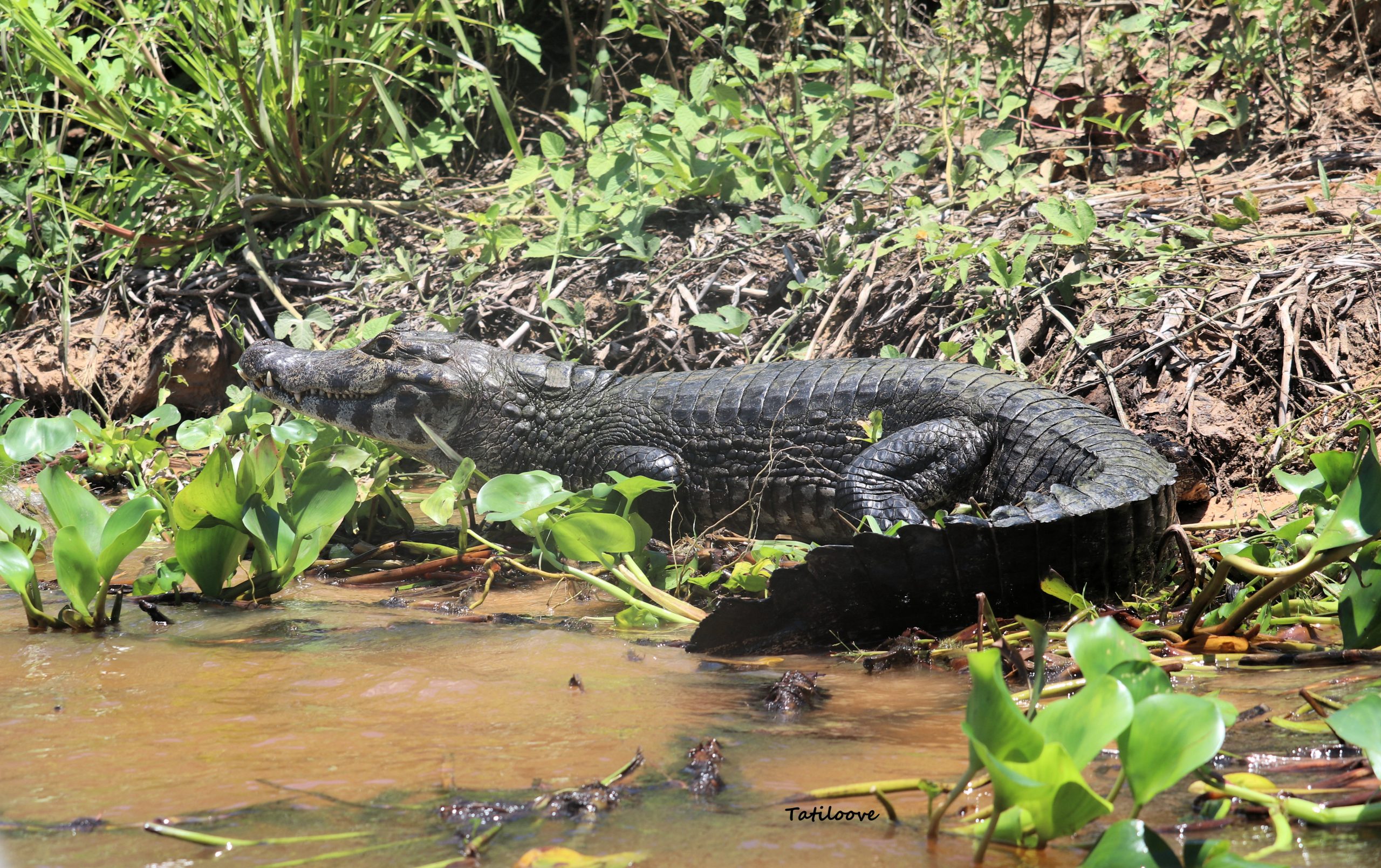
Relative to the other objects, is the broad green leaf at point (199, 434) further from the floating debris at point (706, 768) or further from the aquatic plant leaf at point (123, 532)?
the floating debris at point (706, 768)

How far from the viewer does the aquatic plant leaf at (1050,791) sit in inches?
48.4

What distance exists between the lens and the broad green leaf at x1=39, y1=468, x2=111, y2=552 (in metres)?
2.42

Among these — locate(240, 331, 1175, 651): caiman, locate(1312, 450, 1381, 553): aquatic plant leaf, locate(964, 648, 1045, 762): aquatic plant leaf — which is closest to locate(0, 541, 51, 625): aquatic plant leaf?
locate(240, 331, 1175, 651): caiman

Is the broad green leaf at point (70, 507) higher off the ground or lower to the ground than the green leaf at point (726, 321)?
lower

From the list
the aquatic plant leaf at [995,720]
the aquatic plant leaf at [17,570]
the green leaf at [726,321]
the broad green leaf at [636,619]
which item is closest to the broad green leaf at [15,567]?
the aquatic plant leaf at [17,570]

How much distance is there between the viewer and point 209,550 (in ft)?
8.75

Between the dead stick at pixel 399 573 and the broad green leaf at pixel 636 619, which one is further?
the dead stick at pixel 399 573

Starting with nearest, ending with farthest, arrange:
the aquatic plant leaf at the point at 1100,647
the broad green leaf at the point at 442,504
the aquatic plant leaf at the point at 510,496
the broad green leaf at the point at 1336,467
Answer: the aquatic plant leaf at the point at 1100,647 < the broad green leaf at the point at 1336,467 < the aquatic plant leaf at the point at 510,496 < the broad green leaf at the point at 442,504

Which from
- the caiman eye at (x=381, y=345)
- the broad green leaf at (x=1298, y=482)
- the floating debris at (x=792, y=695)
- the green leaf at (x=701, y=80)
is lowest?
the floating debris at (x=792, y=695)

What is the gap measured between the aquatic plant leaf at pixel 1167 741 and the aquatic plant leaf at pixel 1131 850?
46 millimetres

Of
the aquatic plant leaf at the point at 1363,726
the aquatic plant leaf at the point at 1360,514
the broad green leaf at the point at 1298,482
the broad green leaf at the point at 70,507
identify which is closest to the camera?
the aquatic plant leaf at the point at 1363,726

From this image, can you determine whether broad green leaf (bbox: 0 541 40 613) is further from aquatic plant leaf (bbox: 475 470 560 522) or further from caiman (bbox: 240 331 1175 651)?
caiman (bbox: 240 331 1175 651)

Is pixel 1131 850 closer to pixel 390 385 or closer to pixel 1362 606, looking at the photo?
pixel 1362 606

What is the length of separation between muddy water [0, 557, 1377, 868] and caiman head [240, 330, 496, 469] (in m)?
1.49
